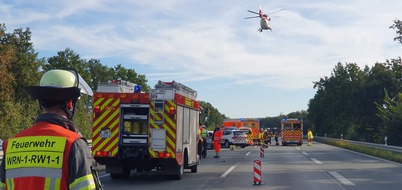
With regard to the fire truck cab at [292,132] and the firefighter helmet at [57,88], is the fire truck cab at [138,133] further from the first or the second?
the fire truck cab at [292,132]

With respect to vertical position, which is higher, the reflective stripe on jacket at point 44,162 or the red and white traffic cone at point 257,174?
the reflective stripe on jacket at point 44,162

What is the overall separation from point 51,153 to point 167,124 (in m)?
12.5

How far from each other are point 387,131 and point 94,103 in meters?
36.2

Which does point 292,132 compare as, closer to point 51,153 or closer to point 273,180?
point 273,180

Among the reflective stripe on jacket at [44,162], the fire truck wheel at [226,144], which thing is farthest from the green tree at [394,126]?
the reflective stripe on jacket at [44,162]

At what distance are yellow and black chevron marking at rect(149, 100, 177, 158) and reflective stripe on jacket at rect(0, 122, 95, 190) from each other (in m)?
12.3

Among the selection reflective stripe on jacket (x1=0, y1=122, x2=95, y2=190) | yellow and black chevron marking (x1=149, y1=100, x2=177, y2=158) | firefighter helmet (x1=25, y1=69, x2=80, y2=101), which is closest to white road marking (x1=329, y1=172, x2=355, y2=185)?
yellow and black chevron marking (x1=149, y1=100, x2=177, y2=158)

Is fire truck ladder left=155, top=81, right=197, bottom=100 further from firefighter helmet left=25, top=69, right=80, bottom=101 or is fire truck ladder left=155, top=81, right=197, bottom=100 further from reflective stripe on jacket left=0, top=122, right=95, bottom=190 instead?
reflective stripe on jacket left=0, top=122, right=95, bottom=190

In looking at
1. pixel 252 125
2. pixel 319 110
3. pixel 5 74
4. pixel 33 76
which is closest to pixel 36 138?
pixel 5 74

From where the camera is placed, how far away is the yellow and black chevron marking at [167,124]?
15.6m

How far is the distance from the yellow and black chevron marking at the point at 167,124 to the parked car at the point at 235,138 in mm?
31556

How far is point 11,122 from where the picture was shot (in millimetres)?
35781

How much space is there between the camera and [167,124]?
15.8m

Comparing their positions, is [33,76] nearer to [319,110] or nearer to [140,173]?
[140,173]
